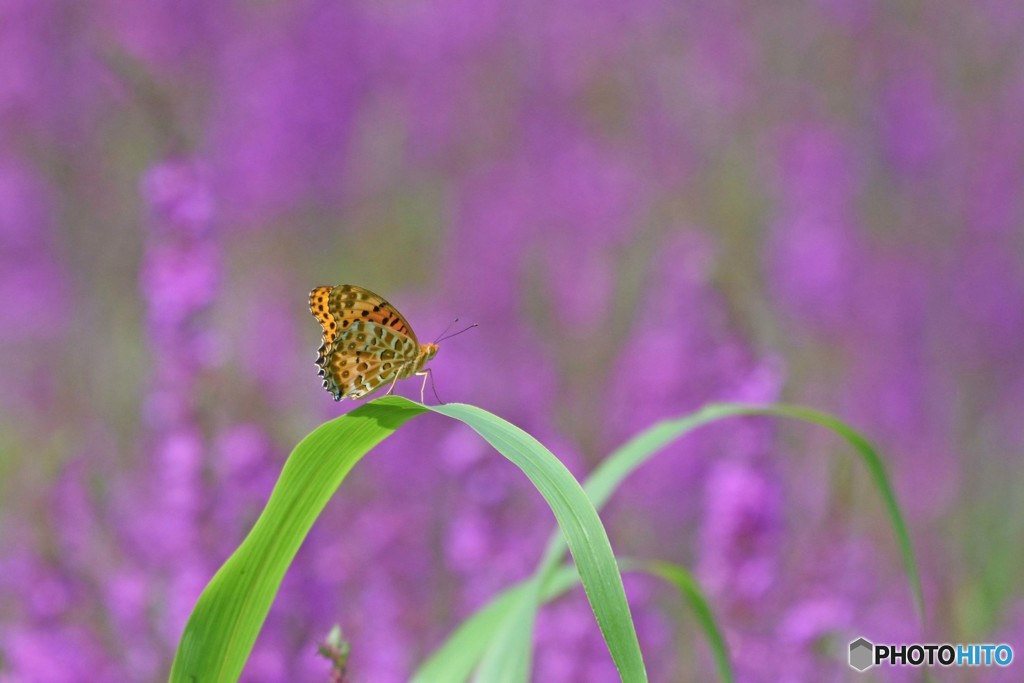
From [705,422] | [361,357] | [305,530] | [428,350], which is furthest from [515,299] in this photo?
[305,530]

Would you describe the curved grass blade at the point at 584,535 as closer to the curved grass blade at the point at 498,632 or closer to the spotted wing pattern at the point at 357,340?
the curved grass blade at the point at 498,632

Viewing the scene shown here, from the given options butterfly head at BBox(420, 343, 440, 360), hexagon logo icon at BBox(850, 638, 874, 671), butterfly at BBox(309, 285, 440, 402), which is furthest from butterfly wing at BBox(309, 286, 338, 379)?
hexagon logo icon at BBox(850, 638, 874, 671)

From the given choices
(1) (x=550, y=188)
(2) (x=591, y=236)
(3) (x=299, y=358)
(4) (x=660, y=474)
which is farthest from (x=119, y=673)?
(1) (x=550, y=188)

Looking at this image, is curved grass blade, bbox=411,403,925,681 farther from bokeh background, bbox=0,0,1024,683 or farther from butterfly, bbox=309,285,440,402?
bokeh background, bbox=0,0,1024,683

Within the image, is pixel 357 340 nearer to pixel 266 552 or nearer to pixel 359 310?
pixel 359 310

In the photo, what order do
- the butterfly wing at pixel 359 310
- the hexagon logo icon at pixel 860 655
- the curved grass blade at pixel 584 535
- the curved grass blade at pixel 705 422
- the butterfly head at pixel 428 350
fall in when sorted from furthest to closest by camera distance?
the hexagon logo icon at pixel 860 655 < the butterfly head at pixel 428 350 < the butterfly wing at pixel 359 310 < the curved grass blade at pixel 705 422 < the curved grass blade at pixel 584 535

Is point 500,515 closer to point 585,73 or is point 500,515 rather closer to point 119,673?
point 119,673

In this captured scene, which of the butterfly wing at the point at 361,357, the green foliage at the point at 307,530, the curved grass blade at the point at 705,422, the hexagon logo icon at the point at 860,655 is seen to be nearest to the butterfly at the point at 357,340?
the butterfly wing at the point at 361,357
